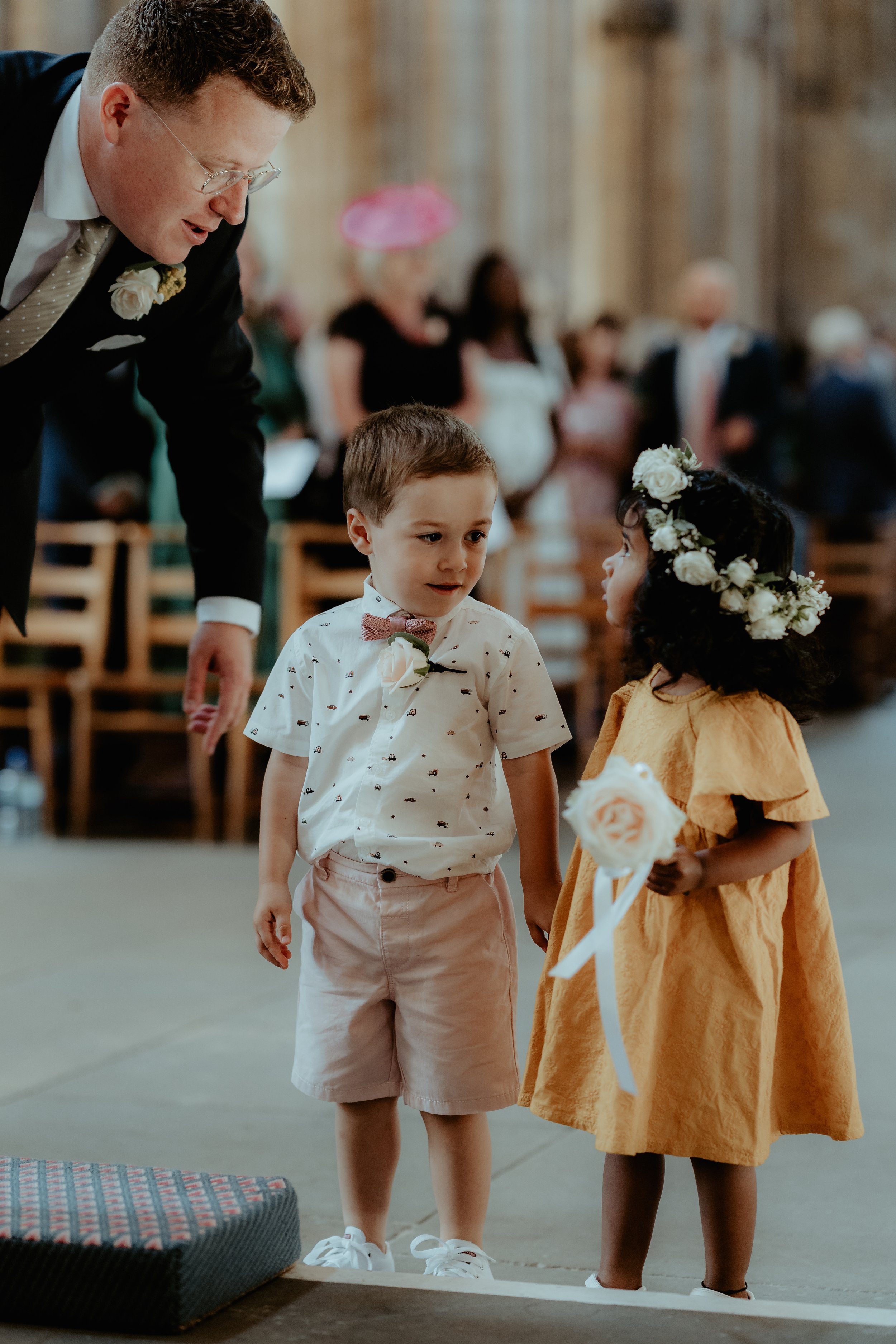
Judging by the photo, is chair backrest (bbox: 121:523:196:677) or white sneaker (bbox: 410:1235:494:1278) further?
chair backrest (bbox: 121:523:196:677)

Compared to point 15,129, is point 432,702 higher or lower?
lower

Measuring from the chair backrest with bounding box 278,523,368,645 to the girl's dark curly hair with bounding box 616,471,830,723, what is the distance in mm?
3818

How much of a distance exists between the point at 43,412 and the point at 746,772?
4.32 feet

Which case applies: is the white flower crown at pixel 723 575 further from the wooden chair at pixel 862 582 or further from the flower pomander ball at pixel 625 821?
the wooden chair at pixel 862 582

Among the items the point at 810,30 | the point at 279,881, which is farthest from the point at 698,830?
the point at 810,30

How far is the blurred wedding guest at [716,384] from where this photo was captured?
884 cm

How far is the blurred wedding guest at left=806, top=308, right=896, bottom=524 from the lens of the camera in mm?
10406

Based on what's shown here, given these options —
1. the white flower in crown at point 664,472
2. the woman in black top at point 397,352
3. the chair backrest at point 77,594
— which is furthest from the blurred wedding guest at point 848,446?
the white flower in crown at point 664,472

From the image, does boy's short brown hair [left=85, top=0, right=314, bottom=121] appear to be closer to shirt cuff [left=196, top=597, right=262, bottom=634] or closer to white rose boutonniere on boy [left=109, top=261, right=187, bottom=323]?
white rose boutonniere on boy [left=109, top=261, right=187, bottom=323]

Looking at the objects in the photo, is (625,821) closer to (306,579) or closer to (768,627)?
(768,627)

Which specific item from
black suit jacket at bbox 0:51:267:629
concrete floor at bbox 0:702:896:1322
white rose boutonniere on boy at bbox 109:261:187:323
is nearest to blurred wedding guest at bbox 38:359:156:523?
concrete floor at bbox 0:702:896:1322

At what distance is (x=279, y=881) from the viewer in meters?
2.43

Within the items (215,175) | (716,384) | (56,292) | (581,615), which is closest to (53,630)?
(581,615)

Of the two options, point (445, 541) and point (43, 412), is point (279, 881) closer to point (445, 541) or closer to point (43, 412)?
point (445, 541)
